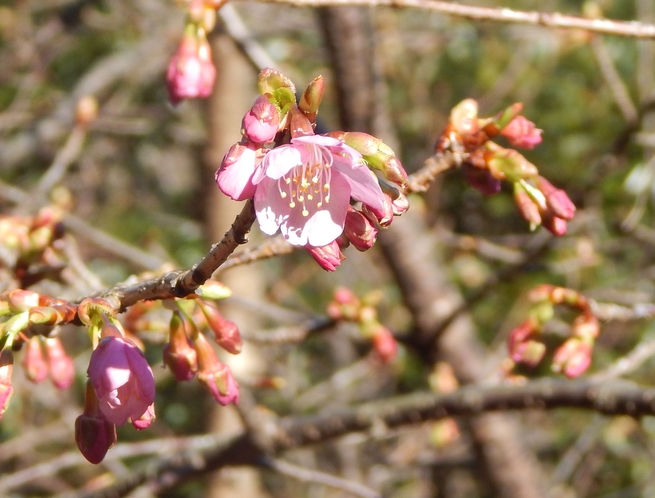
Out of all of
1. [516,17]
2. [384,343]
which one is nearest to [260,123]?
[516,17]

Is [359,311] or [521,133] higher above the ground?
[521,133]

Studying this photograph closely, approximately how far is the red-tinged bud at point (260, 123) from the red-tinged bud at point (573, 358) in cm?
89

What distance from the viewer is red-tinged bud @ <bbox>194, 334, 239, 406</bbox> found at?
3.23 ft

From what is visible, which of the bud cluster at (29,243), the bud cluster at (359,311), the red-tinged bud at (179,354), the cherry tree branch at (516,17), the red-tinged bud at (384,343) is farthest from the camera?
the red-tinged bud at (384,343)

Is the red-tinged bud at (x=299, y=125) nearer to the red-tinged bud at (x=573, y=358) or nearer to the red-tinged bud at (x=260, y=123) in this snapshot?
the red-tinged bud at (x=260, y=123)

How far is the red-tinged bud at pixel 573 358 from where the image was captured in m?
1.34

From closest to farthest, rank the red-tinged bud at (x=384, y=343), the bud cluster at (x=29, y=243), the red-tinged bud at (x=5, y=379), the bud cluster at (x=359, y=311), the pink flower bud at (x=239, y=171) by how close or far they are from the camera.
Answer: the pink flower bud at (x=239, y=171) → the red-tinged bud at (x=5, y=379) → the bud cluster at (x=29, y=243) → the bud cluster at (x=359, y=311) → the red-tinged bud at (x=384, y=343)

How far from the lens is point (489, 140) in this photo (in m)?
1.03

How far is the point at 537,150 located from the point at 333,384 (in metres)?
2.62

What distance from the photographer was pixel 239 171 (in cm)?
68

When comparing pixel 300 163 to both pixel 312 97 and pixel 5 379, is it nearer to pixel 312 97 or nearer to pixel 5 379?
pixel 312 97

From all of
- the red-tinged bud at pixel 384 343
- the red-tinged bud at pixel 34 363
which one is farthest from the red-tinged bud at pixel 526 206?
the red-tinged bud at pixel 384 343

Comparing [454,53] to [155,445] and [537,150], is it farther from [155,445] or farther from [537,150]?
[155,445]

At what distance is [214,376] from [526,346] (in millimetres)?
721
